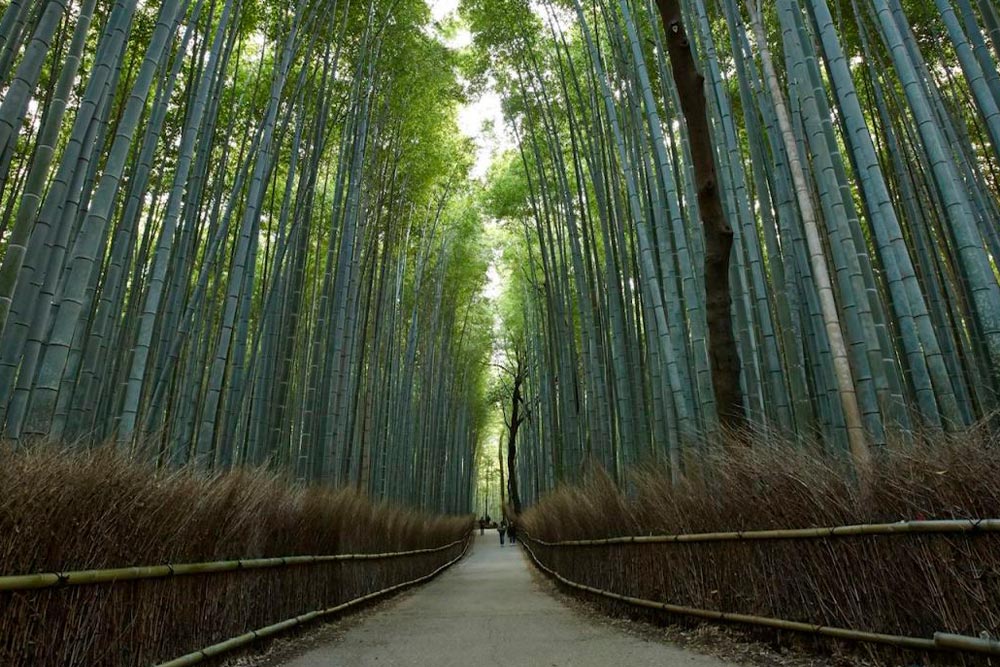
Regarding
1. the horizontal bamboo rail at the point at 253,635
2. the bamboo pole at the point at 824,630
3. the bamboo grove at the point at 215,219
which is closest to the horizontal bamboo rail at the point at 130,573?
the horizontal bamboo rail at the point at 253,635

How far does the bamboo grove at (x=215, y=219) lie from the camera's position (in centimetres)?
214

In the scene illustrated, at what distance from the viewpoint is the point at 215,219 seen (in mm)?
4355

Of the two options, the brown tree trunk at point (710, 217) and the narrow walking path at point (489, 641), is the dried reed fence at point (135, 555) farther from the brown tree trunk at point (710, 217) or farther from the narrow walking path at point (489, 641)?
the brown tree trunk at point (710, 217)

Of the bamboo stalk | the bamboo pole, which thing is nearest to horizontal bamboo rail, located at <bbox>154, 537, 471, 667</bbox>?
the bamboo pole

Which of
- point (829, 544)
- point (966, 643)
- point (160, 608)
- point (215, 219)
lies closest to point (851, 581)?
point (829, 544)

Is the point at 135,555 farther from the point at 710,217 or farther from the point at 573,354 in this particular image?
the point at 573,354

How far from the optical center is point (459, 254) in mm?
11172

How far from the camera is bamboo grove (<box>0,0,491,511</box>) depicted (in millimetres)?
2145

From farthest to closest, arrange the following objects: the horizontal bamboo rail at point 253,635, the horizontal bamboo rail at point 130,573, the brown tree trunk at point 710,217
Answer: the brown tree trunk at point 710,217, the horizontal bamboo rail at point 253,635, the horizontal bamboo rail at point 130,573

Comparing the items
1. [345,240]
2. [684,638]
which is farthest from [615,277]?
[684,638]

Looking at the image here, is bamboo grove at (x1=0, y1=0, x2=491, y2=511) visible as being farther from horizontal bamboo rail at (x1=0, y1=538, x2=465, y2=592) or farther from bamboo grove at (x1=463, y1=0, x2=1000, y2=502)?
bamboo grove at (x1=463, y1=0, x2=1000, y2=502)

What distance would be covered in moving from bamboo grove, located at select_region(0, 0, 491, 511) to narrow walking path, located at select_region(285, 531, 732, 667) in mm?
1273

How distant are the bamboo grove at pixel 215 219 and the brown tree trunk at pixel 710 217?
7.58ft

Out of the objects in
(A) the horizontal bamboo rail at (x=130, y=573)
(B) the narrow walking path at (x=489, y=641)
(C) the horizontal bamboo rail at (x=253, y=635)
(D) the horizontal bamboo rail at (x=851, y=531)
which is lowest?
(B) the narrow walking path at (x=489, y=641)
